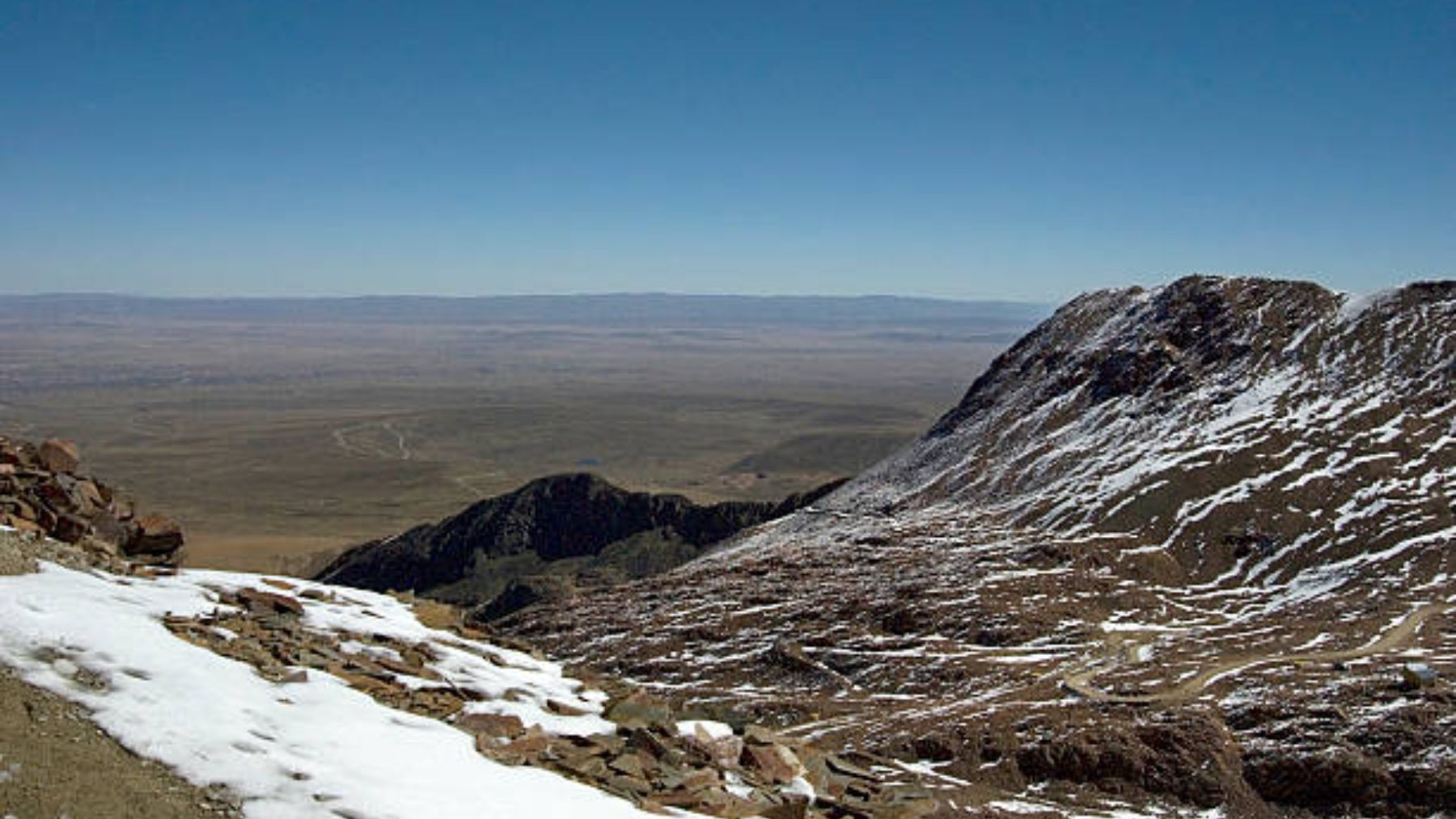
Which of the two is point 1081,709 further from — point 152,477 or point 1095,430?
point 152,477

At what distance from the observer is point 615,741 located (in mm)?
18906

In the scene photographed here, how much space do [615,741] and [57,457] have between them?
16893 mm

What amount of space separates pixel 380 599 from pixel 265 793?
15.6 meters

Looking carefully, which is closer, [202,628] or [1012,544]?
[202,628]

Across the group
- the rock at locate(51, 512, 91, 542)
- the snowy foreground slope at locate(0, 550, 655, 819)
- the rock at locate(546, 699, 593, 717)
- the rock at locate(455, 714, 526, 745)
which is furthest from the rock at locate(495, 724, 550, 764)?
the rock at locate(51, 512, 91, 542)

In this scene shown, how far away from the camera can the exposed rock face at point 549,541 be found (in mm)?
104750

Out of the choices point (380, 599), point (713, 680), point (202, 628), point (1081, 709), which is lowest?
point (713, 680)

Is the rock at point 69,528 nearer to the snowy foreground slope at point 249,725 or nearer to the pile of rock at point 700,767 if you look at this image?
the snowy foreground slope at point 249,725

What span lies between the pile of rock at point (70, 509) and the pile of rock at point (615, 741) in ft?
12.7

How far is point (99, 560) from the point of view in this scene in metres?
21.7

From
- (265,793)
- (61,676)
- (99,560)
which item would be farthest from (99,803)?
(99,560)

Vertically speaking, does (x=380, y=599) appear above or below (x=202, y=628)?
below

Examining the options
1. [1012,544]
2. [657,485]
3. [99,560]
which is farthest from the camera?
[657,485]

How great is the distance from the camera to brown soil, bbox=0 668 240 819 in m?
11.6
